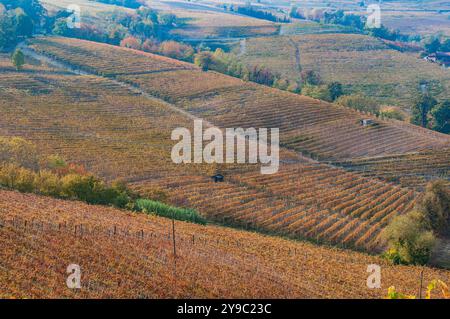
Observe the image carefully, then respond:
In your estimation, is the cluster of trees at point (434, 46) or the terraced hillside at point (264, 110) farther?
the cluster of trees at point (434, 46)

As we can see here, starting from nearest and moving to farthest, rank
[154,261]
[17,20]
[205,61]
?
1. [154,261]
2. [205,61]
3. [17,20]

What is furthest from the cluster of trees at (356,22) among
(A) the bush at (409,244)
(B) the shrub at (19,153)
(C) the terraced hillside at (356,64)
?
(A) the bush at (409,244)

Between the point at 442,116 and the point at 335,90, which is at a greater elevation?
the point at 335,90

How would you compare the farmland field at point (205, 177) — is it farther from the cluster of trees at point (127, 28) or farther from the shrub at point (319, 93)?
the cluster of trees at point (127, 28)

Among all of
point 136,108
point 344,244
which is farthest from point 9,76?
point 344,244

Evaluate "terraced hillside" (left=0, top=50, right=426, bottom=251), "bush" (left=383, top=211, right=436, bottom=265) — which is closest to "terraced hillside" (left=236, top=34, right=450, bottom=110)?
"terraced hillside" (left=0, top=50, right=426, bottom=251)

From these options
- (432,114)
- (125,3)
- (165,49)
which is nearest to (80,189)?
(432,114)

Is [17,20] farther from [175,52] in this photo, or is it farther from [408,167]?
[408,167]
